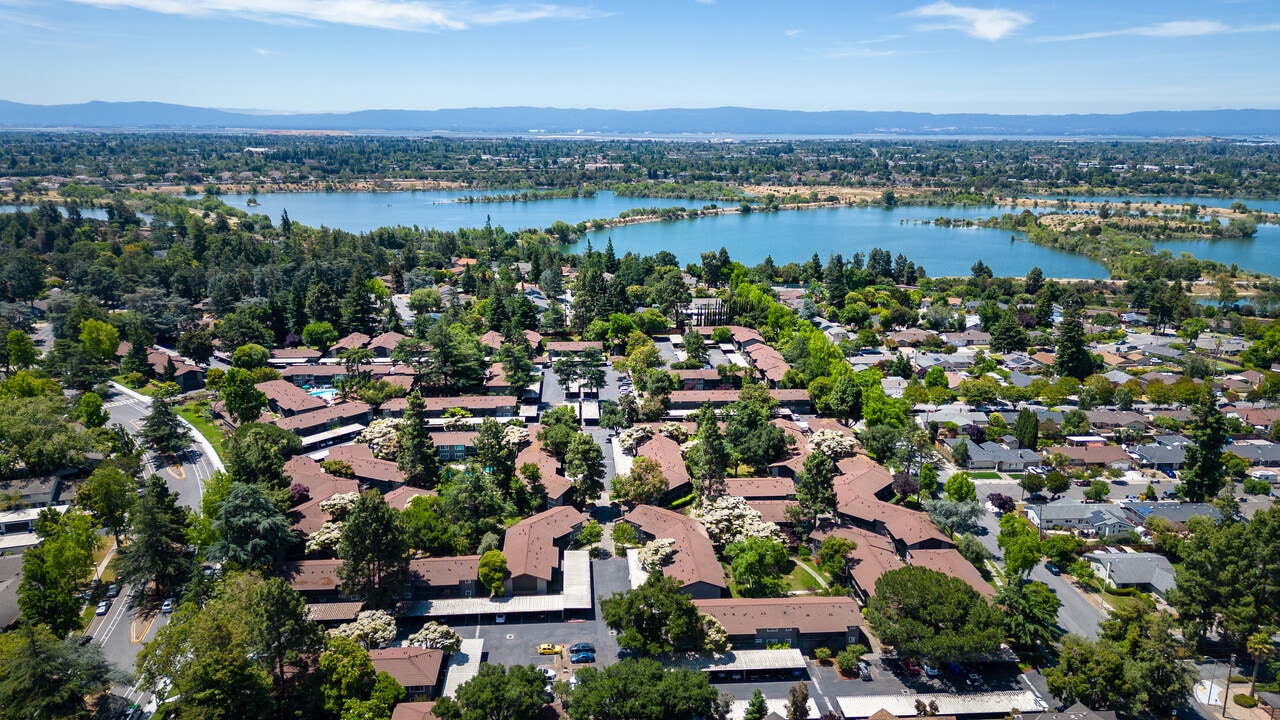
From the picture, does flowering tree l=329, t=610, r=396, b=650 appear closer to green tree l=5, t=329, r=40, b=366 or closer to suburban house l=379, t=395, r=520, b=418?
suburban house l=379, t=395, r=520, b=418

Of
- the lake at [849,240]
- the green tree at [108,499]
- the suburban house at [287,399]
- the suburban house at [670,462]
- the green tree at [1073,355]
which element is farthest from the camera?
the lake at [849,240]

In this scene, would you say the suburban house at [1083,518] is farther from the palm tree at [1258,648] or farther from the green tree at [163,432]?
the green tree at [163,432]

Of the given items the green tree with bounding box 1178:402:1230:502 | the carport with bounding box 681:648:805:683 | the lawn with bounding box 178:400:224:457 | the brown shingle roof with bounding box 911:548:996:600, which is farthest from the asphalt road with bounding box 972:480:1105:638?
the lawn with bounding box 178:400:224:457

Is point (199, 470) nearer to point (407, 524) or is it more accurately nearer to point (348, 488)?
point (348, 488)

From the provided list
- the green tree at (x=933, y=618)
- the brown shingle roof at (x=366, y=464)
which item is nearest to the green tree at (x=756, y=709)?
the green tree at (x=933, y=618)

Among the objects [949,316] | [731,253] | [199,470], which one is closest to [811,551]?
[199,470]

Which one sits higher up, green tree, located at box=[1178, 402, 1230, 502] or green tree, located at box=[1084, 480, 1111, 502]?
green tree, located at box=[1178, 402, 1230, 502]
